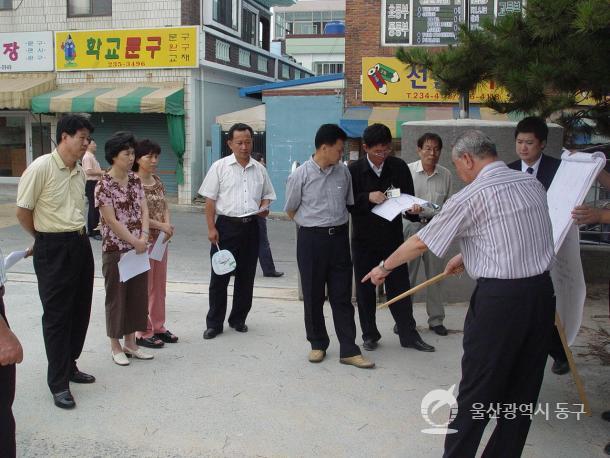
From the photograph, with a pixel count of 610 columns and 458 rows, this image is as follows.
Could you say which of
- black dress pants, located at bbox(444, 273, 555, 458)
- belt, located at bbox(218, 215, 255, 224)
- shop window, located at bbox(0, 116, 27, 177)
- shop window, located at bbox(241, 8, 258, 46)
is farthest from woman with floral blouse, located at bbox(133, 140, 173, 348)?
shop window, located at bbox(241, 8, 258, 46)

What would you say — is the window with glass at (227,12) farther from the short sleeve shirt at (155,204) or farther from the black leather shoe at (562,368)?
the black leather shoe at (562,368)

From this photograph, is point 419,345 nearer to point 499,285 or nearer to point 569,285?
point 569,285

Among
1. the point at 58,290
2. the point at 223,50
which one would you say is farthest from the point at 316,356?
the point at 223,50

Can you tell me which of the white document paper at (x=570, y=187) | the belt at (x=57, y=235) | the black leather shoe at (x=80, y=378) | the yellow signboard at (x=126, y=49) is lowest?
the black leather shoe at (x=80, y=378)

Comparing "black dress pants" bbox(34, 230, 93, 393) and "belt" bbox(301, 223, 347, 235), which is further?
"belt" bbox(301, 223, 347, 235)

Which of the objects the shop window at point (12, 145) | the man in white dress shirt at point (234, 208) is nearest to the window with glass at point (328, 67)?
the shop window at point (12, 145)

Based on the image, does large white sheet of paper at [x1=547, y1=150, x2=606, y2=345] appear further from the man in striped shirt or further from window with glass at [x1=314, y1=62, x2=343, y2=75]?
window with glass at [x1=314, y1=62, x2=343, y2=75]

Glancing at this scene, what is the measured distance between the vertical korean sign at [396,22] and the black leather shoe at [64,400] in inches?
469

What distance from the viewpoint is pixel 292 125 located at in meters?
15.1

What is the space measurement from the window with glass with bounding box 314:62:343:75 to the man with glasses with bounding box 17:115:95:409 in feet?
113

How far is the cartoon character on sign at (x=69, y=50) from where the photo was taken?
656 inches

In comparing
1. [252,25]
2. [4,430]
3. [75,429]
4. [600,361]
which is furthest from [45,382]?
[252,25]

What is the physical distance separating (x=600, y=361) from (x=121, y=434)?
3.51m

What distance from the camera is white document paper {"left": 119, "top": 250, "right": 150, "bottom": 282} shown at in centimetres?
465
